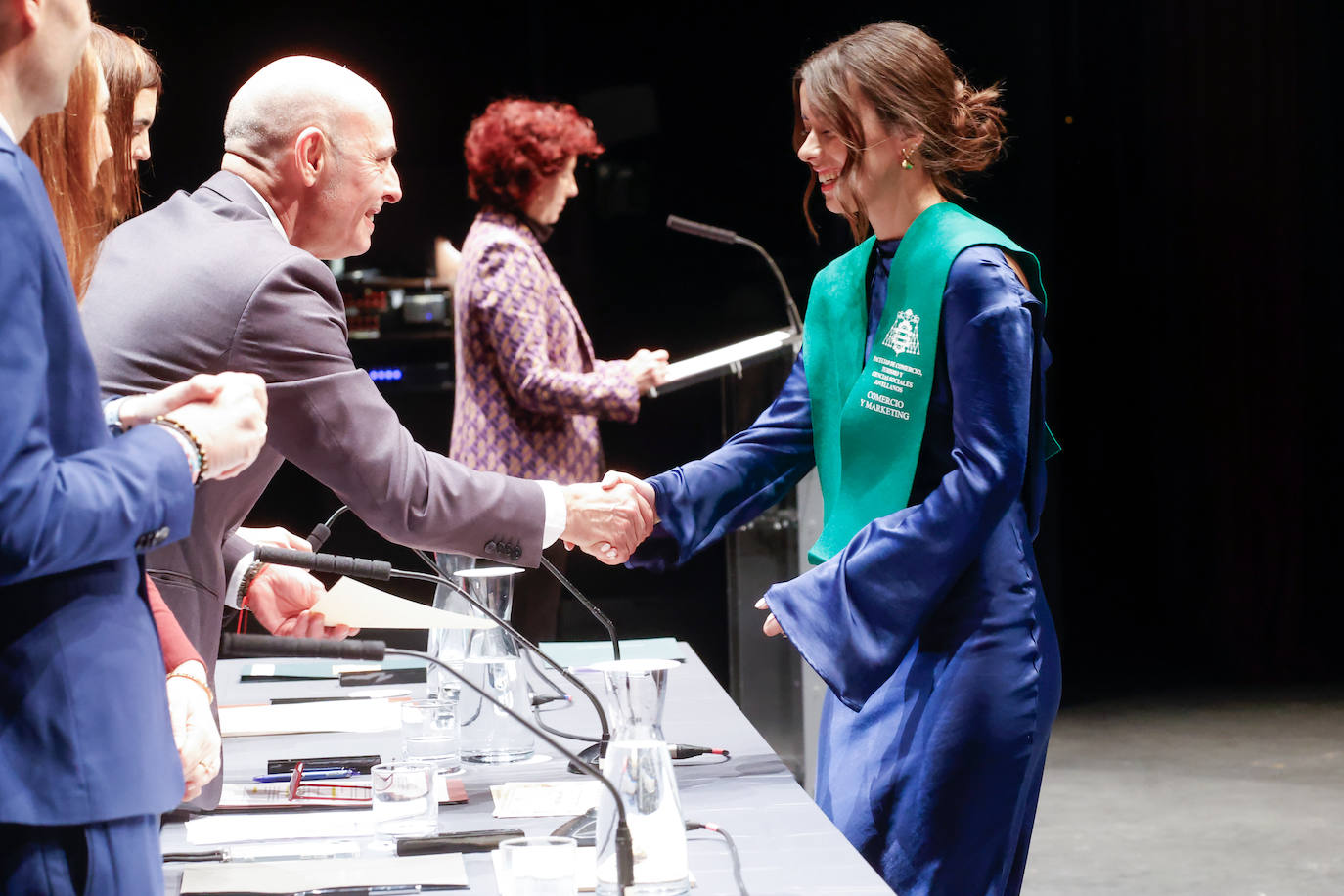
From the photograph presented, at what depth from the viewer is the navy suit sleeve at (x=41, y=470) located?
0.81 metres

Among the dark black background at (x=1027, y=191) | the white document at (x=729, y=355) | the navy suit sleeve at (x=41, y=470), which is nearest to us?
the navy suit sleeve at (x=41, y=470)

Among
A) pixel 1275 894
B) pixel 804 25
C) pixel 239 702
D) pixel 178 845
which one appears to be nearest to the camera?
pixel 178 845

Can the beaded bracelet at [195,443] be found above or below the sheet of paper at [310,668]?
above

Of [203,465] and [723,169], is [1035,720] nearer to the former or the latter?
[203,465]

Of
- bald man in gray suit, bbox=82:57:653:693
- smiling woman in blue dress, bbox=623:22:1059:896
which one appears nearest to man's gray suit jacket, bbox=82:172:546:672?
bald man in gray suit, bbox=82:57:653:693

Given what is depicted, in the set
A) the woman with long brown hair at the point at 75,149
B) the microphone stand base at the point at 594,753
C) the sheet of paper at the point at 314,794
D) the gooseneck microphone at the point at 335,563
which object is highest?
the woman with long brown hair at the point at 75,149

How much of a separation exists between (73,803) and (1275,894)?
2755 mm

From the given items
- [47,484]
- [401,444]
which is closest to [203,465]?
[47,484]

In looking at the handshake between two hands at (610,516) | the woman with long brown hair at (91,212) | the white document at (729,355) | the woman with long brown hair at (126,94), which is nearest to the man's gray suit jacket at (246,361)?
the woman with long brown hair at (126,94)

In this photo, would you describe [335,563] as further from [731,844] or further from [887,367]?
[887,367]

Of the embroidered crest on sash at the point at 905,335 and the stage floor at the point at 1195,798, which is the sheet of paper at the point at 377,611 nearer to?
the embroidered crest on sash at the point at 905,335

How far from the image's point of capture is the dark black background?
5180 mm

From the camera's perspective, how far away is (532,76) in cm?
537

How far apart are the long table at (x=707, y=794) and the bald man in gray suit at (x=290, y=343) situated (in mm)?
197
